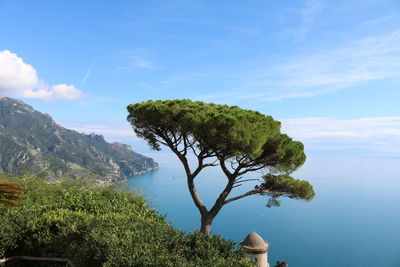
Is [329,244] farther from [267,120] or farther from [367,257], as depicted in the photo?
[267,120]

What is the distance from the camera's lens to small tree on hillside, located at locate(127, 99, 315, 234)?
12.3 meters

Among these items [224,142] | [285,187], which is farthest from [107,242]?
[285,187]

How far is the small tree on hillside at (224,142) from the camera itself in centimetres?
1231

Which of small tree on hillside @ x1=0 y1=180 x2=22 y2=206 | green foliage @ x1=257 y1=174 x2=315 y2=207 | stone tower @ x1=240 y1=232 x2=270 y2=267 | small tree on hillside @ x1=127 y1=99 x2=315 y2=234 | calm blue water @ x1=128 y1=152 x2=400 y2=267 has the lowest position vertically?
calm blue water @ x1=128 y1=152 x2=400 y2=267

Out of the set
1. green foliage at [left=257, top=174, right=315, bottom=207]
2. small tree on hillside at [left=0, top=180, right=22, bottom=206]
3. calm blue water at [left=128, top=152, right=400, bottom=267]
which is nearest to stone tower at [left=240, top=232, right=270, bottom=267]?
green foliage at [left=257, top=174, right=315, bottom=207]

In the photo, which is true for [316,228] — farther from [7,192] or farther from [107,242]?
[107,242]

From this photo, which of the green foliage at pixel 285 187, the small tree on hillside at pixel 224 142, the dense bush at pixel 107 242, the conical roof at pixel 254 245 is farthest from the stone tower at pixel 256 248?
the green foliage at pixel 285 187

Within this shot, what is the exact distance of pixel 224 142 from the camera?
494 inches

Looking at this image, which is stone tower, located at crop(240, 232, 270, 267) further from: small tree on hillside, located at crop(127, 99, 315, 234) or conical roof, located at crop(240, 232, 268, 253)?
small tree on hillside, located at crop(127, 99, 315, 234)

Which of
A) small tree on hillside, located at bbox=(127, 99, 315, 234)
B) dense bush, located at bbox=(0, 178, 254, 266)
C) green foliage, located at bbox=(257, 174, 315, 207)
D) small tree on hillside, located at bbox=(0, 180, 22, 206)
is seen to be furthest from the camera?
green foliage, located at bbox=(257, 174, 315, 207)

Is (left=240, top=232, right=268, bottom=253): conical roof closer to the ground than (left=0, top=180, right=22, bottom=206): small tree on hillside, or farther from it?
closer to the ground

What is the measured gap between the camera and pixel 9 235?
623 cm

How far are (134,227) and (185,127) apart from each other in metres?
7.73

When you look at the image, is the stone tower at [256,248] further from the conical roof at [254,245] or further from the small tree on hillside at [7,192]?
the small tree on hillside at [7,192]
